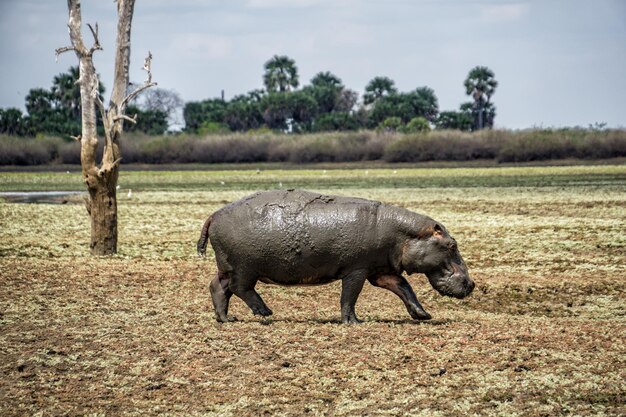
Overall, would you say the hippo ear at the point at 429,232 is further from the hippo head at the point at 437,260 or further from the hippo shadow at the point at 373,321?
the hippo shadow at the point at 373,321

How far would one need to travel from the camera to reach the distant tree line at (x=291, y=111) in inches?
3514

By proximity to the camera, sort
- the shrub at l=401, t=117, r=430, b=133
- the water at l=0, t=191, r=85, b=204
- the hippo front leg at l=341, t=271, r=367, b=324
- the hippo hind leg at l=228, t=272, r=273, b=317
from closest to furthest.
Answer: the hippo front leg at l=341, t=271, r=367, b=324 < the hippo hind leg at l=228, t=272, r=273, b=317 < the water at l=0, t=191, r=85, b=204 < the shrub at l=401, t=117, r=430, b=133

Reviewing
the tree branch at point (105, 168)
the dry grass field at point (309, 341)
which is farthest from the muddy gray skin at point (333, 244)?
the tree branch at point (105, 168)

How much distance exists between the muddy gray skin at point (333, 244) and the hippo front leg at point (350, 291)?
→ 10 mm

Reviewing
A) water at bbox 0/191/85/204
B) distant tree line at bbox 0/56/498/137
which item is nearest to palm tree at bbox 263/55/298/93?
distant tree line at bbox 0/56/498/137

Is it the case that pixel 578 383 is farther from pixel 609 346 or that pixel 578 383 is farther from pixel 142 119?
pixel 142 119

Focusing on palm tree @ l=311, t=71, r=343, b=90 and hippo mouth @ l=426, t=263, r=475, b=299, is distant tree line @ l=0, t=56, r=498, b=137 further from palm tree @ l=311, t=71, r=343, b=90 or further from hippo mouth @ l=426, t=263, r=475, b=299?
hippo mouth @ l=426, t=263, r=475, b=299

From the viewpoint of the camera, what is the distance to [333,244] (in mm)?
10828

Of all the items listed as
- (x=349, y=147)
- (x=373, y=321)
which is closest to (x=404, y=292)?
(x=373, y=321)

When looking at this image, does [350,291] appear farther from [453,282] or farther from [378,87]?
[378,87]

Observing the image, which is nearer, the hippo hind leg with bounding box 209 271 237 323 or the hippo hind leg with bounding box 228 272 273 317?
the hippo hind leg with bounding box 228 272 273 317

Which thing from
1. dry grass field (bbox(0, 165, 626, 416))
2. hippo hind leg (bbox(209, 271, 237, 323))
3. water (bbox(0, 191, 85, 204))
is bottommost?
water (bbox(0, 191, 85, 204))

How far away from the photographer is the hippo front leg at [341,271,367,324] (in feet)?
35.8

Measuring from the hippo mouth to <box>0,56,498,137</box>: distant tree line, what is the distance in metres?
77.1
